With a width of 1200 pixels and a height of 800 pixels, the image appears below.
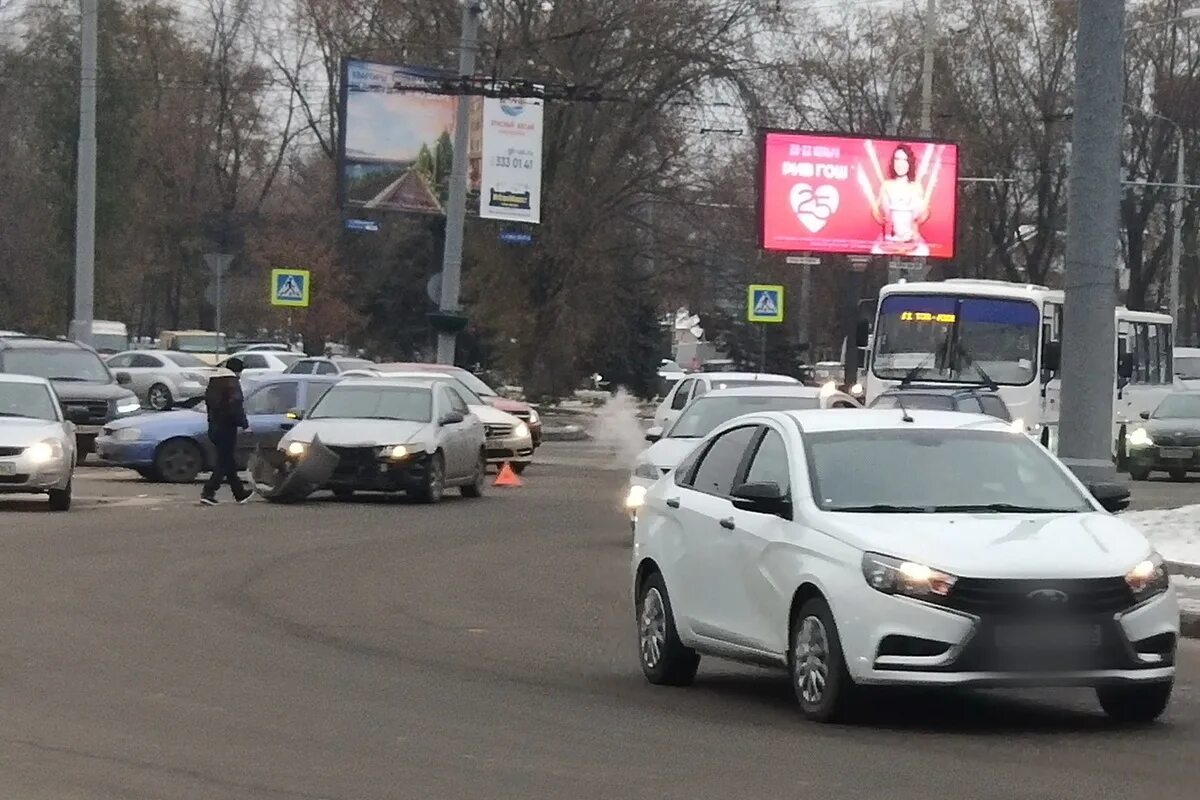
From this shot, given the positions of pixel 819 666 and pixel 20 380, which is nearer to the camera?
pixel 819 666

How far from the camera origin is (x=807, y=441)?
11164 millimetres

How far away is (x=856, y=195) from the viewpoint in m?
46.9

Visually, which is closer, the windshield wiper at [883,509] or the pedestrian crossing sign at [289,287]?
the windshield wiper at [883,509]

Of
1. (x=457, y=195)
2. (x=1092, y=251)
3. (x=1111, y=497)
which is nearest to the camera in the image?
(x=1111, y=497)

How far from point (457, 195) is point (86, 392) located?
12836mm

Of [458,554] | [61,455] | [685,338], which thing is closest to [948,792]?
[458,554]

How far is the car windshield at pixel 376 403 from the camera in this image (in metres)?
27.3

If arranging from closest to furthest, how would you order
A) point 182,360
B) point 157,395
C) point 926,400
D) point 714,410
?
1. point 714,410
2. point 926,400
3. point 157,395
4. point 182,360

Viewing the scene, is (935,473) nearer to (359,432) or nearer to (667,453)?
(667,453)

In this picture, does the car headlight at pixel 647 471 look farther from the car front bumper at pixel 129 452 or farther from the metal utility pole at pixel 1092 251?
the car front bumper at pixel 129 452

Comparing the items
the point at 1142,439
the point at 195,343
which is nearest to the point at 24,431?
the point at 1142,439

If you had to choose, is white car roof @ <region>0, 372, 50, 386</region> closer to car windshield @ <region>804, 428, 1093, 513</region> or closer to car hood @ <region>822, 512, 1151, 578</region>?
car windshield @ <region>804, 428, 1093, 513</region>

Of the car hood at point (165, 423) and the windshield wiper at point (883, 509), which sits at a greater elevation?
the windshield wiper at point (883, 509)

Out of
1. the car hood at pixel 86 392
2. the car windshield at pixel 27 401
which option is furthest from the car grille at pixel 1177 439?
the car windshield at pixel 27 401
